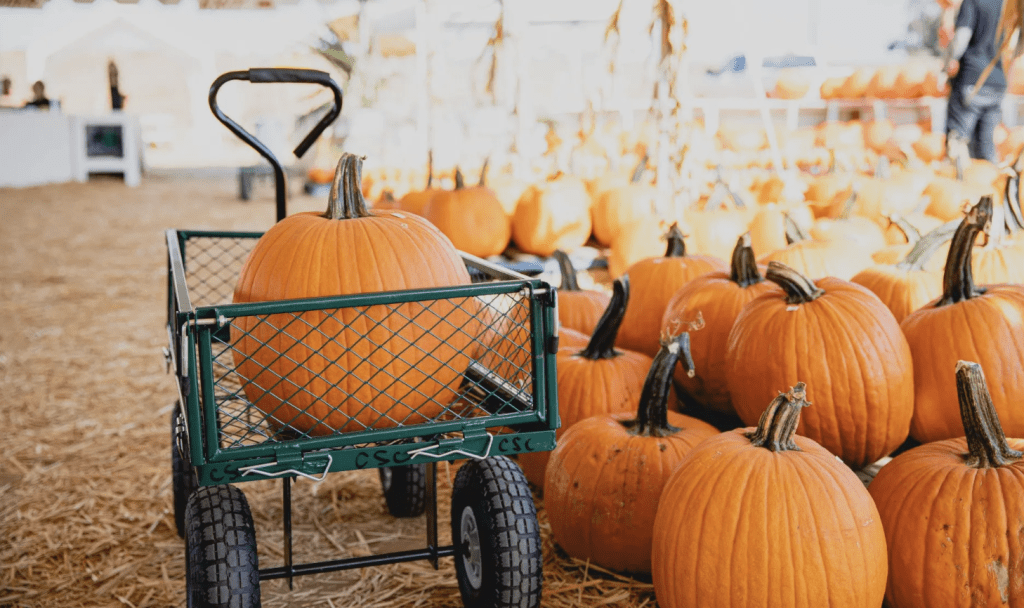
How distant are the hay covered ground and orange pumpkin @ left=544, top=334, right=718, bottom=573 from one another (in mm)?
69

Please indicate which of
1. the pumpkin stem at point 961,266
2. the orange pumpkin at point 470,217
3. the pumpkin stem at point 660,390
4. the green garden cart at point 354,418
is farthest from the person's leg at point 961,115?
the green garden cart at point 354,418

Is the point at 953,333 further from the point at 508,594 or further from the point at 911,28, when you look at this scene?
the point at 911,28

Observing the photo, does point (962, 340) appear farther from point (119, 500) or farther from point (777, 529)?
point (119, 500)

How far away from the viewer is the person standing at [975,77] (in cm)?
616

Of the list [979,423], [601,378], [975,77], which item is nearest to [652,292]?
[601,378]

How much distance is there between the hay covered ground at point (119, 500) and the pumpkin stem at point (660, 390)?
329 millimetres

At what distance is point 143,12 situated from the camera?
2773 centimetres

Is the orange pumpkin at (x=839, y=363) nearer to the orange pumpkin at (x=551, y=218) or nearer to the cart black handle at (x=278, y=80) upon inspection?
the cart black handle at (x=278, y=80)

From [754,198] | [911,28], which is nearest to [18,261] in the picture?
[754,198]

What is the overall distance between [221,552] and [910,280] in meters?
1.75

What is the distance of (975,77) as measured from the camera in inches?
251

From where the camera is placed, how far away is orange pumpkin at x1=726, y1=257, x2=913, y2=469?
5.93ft

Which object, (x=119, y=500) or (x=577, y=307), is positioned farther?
(x=577, y=307)

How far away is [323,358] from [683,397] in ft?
3.93
